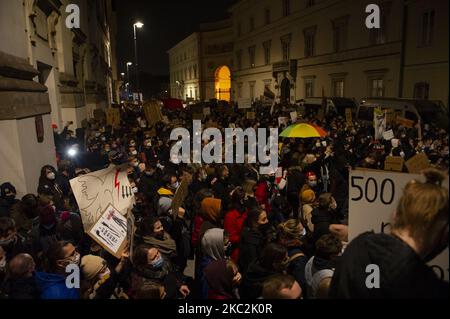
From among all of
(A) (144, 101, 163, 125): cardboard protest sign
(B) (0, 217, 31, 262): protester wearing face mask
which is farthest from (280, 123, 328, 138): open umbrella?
(A) (144, 101, 163, 125): cardboard protest sign

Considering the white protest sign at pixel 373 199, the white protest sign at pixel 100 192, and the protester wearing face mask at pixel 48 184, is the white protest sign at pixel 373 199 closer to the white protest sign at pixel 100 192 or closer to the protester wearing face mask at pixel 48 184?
the white protest sign at pixel 100 192

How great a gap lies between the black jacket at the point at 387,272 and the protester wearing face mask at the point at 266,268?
4.81ft

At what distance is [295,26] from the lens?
34.6 m

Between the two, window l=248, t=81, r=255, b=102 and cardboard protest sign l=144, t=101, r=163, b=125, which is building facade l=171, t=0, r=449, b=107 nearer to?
window l=248, t=81, r=255, b=102

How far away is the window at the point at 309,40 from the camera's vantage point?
3192cm

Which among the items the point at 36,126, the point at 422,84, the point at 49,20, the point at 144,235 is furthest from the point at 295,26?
the point at 144,235

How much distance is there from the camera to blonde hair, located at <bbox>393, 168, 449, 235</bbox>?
1661 millimetres

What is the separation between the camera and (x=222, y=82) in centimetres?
6506

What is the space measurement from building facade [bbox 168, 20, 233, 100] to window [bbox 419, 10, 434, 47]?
126ft

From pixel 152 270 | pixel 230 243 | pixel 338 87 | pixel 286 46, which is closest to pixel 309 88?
pixel 338 87

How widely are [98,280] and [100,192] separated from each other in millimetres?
1372

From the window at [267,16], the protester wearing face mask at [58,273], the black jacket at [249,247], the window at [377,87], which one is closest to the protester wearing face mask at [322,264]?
the black jacket at [249,247]

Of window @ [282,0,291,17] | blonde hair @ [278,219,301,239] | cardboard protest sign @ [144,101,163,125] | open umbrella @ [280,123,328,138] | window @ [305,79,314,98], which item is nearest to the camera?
blonde hair @ [278,219,301,239]
